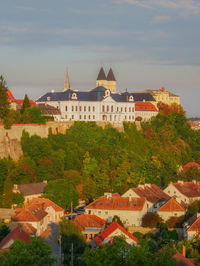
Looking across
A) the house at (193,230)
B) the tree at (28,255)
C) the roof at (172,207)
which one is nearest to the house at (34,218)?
the roof at (172,207)

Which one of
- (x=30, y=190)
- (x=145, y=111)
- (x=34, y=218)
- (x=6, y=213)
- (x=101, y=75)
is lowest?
(x=6, y=213)

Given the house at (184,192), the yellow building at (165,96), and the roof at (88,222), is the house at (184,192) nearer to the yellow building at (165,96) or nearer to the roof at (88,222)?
the roof at (88,222)

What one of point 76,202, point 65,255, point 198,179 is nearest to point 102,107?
point 198,179

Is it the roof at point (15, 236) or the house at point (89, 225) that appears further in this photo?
the house at point (89, 225)

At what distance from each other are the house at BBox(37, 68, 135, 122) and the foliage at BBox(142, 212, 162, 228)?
28.3m

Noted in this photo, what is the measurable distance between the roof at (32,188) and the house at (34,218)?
8812 mm

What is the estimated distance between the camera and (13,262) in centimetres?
2588

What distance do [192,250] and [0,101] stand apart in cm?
3510

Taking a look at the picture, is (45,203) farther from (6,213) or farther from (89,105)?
(89,105)

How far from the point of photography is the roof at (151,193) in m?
52.0

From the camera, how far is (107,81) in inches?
3595

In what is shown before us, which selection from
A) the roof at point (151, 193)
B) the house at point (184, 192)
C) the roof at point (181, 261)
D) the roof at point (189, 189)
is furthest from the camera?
the roof at point (189, 189)

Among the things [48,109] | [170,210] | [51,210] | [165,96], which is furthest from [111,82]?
[170,210]

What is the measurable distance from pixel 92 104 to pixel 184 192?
23083 millimetres
